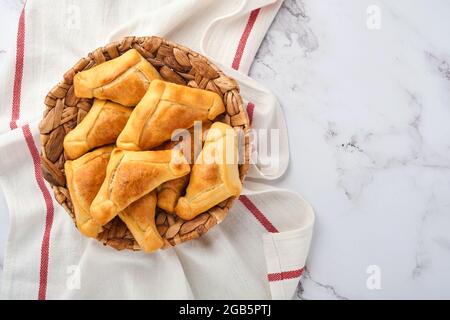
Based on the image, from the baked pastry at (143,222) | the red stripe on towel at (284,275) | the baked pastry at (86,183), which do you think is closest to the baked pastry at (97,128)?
the baked pastry at (86,183)

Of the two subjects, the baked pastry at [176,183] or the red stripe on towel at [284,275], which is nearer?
the baked pastry at [176,183]

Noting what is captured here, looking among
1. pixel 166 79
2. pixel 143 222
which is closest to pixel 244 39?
pixel 166 79

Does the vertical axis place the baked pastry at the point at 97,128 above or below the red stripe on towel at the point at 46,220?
above

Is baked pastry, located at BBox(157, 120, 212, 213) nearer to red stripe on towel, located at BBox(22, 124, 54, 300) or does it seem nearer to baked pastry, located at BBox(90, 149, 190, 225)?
baked pastry, located at BBox(90, 149, 190, 225)

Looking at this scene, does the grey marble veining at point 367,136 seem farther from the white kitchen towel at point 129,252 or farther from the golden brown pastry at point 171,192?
the golden brown pastry at point 171,192

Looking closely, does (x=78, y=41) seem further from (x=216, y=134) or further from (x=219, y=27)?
(x=216, y=134)
